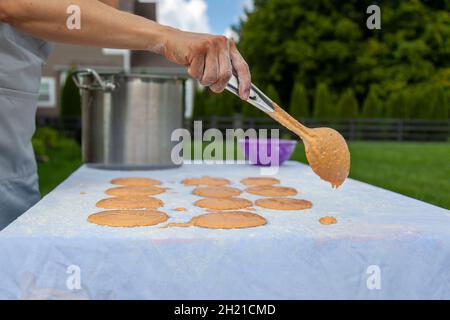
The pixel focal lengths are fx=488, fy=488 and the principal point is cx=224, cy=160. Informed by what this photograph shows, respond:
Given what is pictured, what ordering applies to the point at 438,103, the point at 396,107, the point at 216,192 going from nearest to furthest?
the point at 216,192 < the point at 438,103 < the point at 396,107

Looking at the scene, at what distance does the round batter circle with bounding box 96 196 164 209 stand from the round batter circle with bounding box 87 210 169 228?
0.11 meters

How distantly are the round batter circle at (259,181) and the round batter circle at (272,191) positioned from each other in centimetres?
10

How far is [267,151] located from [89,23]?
1.21 meters

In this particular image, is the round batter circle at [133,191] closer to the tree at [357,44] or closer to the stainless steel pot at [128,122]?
the stainless steel pot at [128,122]

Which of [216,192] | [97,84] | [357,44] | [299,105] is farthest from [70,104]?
[357,44]

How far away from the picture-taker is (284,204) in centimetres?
120

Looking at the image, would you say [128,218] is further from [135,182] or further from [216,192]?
[135,182]

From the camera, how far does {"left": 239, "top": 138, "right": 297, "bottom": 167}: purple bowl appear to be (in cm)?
208

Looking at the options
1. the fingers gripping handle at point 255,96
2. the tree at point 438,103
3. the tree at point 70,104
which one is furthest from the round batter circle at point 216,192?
the tree at point 438,103

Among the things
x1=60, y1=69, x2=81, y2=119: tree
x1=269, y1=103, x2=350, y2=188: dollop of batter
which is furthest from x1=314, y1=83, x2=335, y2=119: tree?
x1=269, y1=103, x2=350, y2=188: dollop of batter

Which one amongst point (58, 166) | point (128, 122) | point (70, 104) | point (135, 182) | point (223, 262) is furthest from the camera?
point (70, 104)

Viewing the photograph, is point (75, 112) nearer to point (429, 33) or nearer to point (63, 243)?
point (63, 243)
